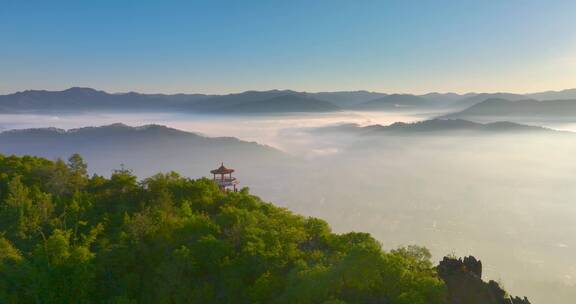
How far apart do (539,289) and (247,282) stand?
154931 mm

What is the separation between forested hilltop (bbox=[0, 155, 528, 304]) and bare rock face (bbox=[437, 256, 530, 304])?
0.24ft

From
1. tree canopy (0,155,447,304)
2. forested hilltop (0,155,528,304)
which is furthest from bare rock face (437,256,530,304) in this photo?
tree canopy (0,155,447,304)

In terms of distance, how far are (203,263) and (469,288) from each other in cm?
1894

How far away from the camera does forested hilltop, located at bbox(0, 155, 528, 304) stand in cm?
2614

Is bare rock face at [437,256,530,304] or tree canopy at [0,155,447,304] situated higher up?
tree canopy at [0,155,447,304]

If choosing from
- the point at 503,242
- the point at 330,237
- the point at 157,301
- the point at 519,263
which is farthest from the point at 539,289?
the point at 157,301

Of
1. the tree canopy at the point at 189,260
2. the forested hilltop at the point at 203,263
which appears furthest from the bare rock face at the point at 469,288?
the tree canopy at the point at 189,260

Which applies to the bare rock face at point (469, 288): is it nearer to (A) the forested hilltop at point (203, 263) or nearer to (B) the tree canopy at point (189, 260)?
(A) the forested hilltop at point (203, 263)

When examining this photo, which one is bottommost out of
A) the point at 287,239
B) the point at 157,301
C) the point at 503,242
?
the point at 503,242

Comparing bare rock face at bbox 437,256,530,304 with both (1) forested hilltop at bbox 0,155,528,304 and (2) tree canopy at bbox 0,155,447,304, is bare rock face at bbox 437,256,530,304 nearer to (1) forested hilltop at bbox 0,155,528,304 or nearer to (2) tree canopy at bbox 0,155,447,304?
(1) forested hilltop at bbox 0,155,528,304

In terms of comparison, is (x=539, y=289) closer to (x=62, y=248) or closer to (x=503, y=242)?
(x=503, y=242)

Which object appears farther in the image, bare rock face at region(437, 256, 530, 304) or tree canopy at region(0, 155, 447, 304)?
bare rock face at region(437, 256, 530, 304)

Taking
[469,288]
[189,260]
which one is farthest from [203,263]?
[469,288]

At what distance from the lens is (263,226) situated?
116 feet
